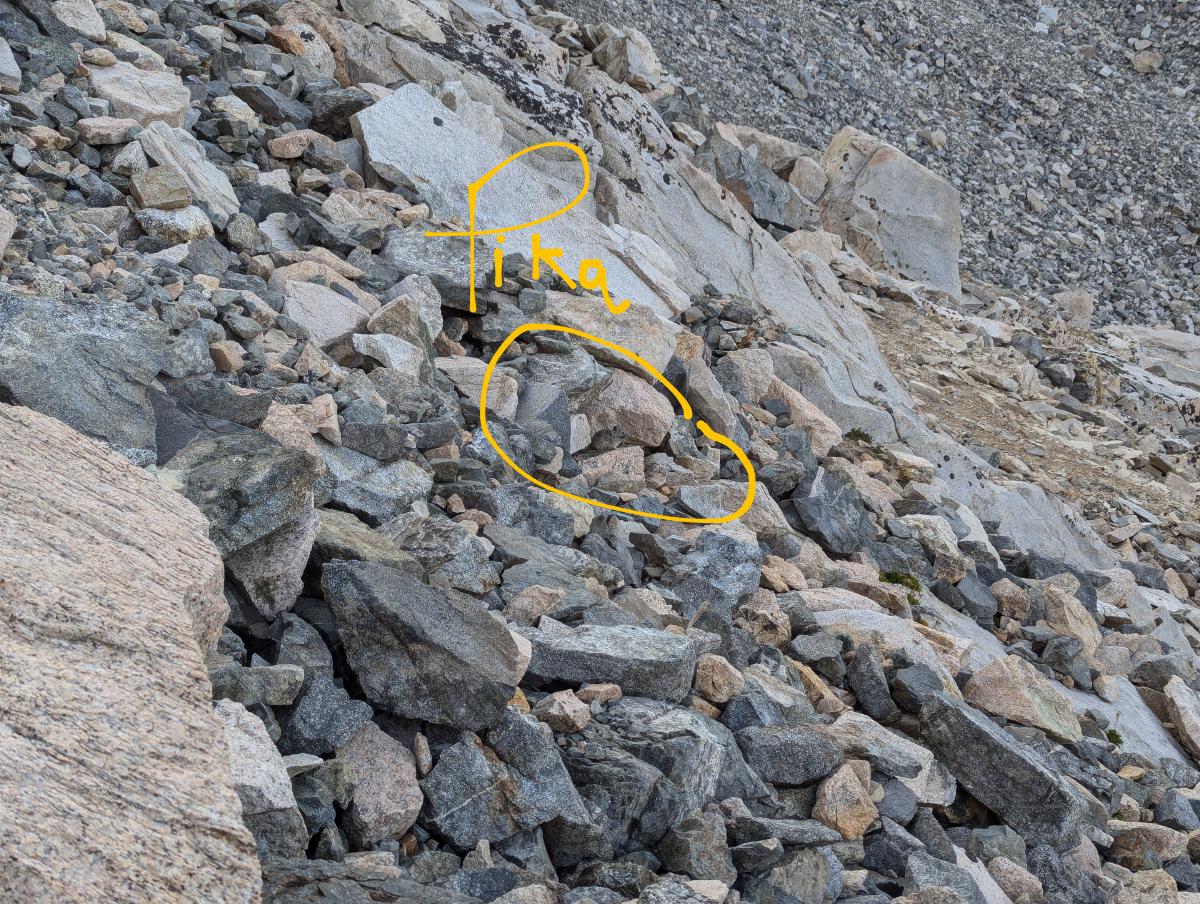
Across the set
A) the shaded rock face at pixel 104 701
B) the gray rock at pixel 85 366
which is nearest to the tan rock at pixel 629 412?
the gray rock at pixel 85 366

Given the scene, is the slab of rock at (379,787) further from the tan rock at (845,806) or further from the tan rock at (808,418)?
the tan rock at (808,418)

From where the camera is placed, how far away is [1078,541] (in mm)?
12164

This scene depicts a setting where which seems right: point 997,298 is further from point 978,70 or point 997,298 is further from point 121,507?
point 121,507

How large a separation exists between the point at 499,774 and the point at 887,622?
3.68 m

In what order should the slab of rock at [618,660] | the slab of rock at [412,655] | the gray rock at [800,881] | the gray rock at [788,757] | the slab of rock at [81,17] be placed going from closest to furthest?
1. the slab of rock at [412,655]
2. the gray rock at [800,881]
3. the slab of rock at [618,660]
4. the gray rock at [788,757]
5. the slab of rock at [81,17]

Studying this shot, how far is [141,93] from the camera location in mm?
8359

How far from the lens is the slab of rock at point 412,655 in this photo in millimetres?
4387

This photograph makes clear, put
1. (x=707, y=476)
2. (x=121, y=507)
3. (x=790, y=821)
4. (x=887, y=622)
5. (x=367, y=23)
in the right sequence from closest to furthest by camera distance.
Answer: (x=121, y=507)
(x=790, y=821)
(x=887, y=622)
(x=707, y=476)
(x=367, y=23)

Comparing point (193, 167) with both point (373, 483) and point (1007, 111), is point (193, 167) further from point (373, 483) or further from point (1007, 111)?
point (1007, 111)

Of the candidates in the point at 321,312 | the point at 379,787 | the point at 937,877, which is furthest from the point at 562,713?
the point at 321,312

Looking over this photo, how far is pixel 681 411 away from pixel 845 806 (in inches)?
184

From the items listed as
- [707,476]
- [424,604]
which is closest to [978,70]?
[707,476]

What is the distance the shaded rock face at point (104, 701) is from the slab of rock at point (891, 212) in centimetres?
1803

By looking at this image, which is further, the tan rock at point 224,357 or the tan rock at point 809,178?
the tan rock at point 809,178
